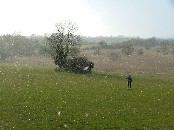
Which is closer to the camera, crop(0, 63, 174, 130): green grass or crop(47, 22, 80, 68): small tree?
crop(0, 63, 174, 130): green grass

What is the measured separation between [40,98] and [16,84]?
529 inches

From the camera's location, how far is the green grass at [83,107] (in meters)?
29.1

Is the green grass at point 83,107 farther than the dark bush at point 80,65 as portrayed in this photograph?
No

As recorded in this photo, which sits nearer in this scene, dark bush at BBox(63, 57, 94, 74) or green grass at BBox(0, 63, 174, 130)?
green grass at BBox(0, 63, 174, 130)

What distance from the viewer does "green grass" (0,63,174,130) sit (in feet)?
95.3

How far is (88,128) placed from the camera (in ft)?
91.2

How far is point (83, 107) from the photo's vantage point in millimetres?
36250

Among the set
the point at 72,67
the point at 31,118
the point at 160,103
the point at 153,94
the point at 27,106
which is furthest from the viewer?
the point at 72,67

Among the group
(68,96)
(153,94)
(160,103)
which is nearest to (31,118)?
(68,96)

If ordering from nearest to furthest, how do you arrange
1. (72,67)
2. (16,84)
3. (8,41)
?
(16,84), (72,67), (8,41)

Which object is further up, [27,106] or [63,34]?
[63,34]

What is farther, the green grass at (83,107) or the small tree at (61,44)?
the small tree at (61,44)

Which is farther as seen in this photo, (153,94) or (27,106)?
(153,94)

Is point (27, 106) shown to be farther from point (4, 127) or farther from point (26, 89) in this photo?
point (26, 89)
